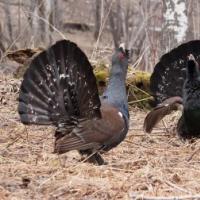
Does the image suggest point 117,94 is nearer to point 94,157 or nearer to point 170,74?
point 94,157

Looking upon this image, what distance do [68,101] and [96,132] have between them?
0.36 m

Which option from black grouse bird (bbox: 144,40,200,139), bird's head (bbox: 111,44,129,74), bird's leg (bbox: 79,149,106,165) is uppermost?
bird's head (bbox: 111,44,129,74)

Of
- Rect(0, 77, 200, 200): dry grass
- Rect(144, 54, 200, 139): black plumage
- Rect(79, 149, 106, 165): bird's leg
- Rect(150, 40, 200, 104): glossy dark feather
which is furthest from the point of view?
Rect(150, 40, 200, 104): glossy dark feather

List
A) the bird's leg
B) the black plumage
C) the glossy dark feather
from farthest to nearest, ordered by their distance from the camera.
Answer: the glossy dark feather → the black plumage → the bird's leg

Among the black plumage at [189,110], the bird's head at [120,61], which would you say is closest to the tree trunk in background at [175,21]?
the black plumage at [189,110]

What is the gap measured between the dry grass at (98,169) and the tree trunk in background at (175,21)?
9.07ft

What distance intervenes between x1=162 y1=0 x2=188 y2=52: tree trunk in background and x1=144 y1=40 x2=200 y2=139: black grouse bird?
8.31 ft

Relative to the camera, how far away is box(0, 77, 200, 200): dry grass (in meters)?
4.75

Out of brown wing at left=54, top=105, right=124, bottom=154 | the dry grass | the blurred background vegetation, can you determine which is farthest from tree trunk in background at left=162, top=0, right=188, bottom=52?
brown wing at left=54, top=105, right=124, bottom=154

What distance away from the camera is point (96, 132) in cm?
595

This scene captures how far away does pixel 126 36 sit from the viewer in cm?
1499

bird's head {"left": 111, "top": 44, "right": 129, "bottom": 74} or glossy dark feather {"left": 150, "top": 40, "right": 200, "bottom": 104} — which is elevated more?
bird's head {"left": 111, "top": 44, "right": 129, "bottom": 74}

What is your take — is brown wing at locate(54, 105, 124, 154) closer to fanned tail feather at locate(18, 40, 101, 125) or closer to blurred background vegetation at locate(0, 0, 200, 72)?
fanned tail feather at locate(18, 40, 101, 125)

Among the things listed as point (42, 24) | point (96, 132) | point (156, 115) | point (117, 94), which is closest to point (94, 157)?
point (96, 132)
